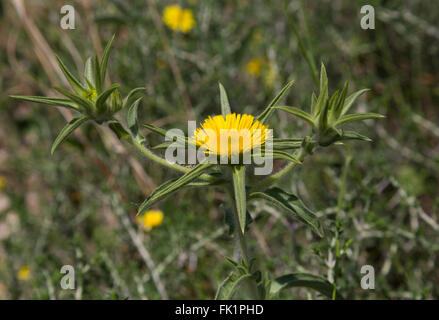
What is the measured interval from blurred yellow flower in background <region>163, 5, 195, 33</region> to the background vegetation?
8 cm

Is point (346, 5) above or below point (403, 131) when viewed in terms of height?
above

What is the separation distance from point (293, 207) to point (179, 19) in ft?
8.60

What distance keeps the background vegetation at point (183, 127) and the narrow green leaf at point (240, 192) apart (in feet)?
2.85

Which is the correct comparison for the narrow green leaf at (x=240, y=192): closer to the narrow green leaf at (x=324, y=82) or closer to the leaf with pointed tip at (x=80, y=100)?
the narrow green leaf at (x=324, y=82)

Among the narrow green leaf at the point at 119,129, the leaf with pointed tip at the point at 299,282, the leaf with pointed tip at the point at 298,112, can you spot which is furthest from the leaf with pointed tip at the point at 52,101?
the leaf with pointed tip at the point at 299,282

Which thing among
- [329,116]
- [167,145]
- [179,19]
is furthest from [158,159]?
[179,19]

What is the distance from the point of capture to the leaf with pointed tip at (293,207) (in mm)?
1354

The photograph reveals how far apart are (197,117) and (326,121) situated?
1960 millimetres

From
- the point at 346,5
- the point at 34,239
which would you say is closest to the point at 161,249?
the point at 34,239

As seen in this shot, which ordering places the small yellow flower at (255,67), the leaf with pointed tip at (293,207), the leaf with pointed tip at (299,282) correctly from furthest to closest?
the small yellow flower at (255,67) → the leaf with pointed tip at (299,282) → the leaf with pointed tip at (293,207)

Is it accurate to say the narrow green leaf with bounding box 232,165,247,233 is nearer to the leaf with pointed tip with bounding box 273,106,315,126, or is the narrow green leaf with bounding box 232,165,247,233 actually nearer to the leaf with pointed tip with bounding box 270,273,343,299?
the leaf with pointed tip with bounding box 273,106,315,126

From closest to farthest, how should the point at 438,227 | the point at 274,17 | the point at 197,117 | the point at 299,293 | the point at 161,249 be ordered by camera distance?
the point at 438,227
the point at 299,293
the point at 161,249
the point at 197,117
the point at 274,17
